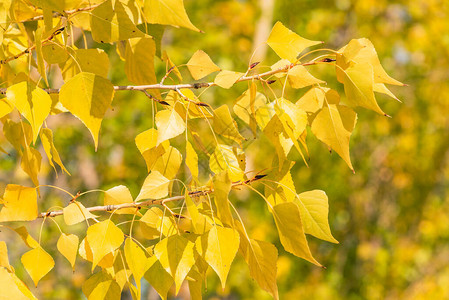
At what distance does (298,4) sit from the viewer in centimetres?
336

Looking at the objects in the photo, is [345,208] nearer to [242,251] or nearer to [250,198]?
[250,198]

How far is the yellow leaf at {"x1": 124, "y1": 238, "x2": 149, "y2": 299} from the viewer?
0.57 meters

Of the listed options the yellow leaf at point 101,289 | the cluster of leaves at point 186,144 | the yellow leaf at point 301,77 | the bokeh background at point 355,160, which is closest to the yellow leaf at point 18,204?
the cluster of leaves at point 186,144

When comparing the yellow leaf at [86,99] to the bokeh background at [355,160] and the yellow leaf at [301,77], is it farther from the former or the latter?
the bokeh background at [355,160]

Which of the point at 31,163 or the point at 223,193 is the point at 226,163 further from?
the point at 31,163

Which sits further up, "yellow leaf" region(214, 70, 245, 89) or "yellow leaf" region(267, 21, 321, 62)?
"yellow leaf" region(267, 21, 321, 62)

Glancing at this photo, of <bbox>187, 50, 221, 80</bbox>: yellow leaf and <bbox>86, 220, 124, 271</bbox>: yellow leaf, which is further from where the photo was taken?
<bbox>187, 50, 221, 80</bbox>: yellow leaf

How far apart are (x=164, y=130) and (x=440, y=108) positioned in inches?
133

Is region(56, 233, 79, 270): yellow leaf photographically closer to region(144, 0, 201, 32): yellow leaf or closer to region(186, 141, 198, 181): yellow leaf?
region(186, 141, 198, 181): yellow leaf

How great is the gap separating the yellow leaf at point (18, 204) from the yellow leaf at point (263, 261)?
9.6 inches

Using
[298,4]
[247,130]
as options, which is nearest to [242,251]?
[247,130]

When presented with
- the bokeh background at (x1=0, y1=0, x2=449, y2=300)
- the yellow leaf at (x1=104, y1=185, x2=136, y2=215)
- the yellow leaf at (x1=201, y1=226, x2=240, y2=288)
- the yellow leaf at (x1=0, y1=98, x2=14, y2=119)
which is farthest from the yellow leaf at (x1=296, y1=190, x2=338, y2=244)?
the bokeh background at (x1=0, y1=0, x2=449, y2=300)

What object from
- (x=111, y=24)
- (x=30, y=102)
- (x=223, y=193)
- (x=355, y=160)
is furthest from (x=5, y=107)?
(x=355, y=160)

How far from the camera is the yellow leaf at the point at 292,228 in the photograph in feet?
1.74
